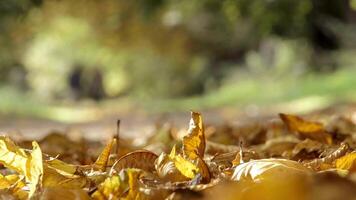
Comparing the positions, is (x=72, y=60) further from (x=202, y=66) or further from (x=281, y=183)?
(x=281, y=183)

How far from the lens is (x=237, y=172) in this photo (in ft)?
3.61

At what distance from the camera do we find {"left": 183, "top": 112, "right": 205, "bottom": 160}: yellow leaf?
52.0 inches

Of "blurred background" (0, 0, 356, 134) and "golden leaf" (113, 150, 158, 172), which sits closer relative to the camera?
"golden leaf" (113, 150, 158, 172)

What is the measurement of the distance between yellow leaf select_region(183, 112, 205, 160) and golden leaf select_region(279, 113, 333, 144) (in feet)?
1.90

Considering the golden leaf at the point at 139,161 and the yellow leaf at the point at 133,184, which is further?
the golden leaf at the point at 139,161

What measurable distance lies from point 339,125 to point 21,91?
23.2m

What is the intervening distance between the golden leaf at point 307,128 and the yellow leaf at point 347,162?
0.68 meters

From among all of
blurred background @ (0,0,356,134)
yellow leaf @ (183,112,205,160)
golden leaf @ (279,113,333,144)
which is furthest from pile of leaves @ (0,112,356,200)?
blurred background @ (0,0,356,134)

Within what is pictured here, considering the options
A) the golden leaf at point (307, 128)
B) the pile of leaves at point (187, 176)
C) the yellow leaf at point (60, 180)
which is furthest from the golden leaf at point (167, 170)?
the golden leaf at point (307, 128)

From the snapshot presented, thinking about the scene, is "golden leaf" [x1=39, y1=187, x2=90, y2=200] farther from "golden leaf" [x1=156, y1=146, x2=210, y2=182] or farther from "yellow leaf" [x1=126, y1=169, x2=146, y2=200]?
"golden leaf" [x1=156, y1=146, x2=210, y2=182]

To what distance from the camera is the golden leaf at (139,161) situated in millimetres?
1263

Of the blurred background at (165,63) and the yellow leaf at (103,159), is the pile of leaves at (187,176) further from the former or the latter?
the blurred background at (165,63)

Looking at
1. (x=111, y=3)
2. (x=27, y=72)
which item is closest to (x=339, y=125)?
(x=111, y=3)

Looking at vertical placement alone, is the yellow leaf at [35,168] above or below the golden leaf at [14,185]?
above
